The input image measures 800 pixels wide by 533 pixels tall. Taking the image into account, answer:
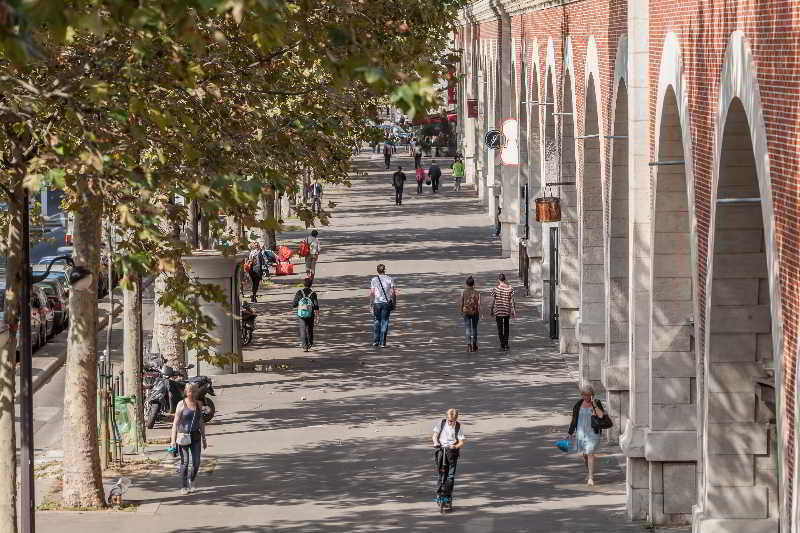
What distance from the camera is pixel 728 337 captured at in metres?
14.8

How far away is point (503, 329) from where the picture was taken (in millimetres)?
30953

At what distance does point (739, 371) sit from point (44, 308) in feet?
74.4

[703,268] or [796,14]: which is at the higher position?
[796,14]

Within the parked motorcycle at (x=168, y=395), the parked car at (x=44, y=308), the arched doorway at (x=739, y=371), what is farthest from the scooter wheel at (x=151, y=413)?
the arched doorway at (x=739, y=371)

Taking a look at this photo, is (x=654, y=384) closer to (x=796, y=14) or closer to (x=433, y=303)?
(x=796, y=14)

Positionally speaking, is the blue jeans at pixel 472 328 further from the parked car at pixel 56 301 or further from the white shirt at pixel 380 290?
the parked car at pixel 56 301

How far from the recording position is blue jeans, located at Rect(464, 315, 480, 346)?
30703 mm

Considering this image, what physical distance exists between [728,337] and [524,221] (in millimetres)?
25796

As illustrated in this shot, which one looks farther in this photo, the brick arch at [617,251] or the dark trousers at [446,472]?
the brick arch at [617,251]

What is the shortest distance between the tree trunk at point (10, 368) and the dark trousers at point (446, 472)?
202 inches

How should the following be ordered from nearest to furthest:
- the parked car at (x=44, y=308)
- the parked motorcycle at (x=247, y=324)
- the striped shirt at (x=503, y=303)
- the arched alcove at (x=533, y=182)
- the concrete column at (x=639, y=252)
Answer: the concrete column at (x=639, y=252) → the striped shirt at (x=503, y=303) → the parked motorcycle at (x=247, y=324) → the parked car at (x=44, y=308) → the arched alcove at (x=533, y=182)

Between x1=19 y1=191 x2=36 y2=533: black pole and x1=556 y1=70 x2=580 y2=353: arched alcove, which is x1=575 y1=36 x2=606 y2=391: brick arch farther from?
x1=19 y1=191 x2=36 y2=533: black pole

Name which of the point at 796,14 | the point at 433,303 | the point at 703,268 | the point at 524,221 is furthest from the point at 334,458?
the point at 524,221

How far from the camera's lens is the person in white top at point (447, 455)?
61.2 feet
